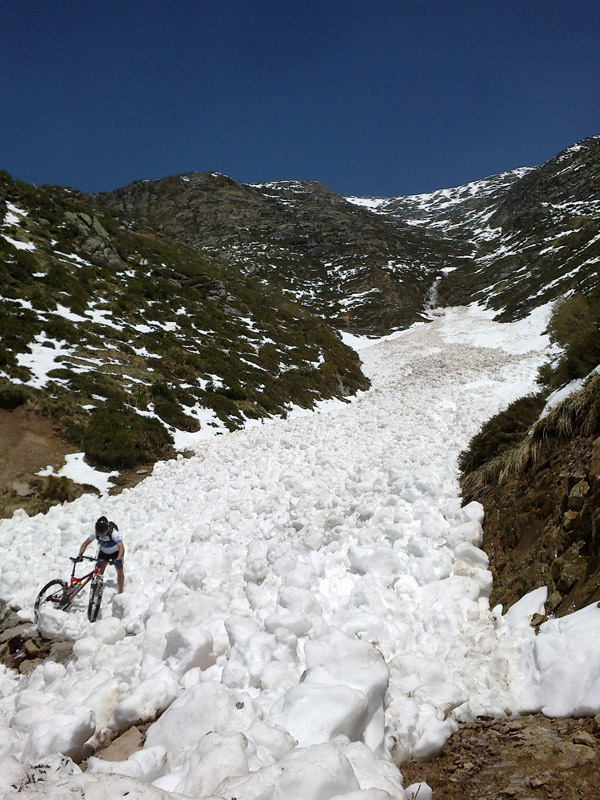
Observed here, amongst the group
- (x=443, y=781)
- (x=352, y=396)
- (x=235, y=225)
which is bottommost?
(x=443, y=781)

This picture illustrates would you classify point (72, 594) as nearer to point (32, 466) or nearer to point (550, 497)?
point (32, 466)

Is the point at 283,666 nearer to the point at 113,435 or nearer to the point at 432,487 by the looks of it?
the point at 432,487

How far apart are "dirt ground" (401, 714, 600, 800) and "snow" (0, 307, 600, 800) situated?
14 centimetres

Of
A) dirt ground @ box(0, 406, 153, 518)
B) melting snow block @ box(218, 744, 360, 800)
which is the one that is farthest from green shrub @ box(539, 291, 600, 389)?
dirt ground @ box(0, 406, 153, 518)

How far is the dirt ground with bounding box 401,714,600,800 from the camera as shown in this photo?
262 centimetres

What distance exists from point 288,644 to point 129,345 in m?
19.7

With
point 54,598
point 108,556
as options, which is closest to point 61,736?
point 54,598

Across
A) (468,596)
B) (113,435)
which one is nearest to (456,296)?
(113,435)

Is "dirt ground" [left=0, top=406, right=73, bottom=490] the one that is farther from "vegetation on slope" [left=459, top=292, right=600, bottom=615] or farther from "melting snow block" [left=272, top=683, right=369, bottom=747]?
"vegetation on slope" [left=459, top=292, right=600, bottom=615]

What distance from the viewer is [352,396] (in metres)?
27.2

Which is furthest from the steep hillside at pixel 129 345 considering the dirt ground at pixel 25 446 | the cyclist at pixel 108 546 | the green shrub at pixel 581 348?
the green shrub at pixel 581 348

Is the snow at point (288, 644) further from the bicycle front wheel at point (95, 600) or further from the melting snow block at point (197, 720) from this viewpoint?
the bicycle front wheel at point (95, 600)

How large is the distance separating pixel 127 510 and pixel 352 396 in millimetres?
18780

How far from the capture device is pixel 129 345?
2139 cm
